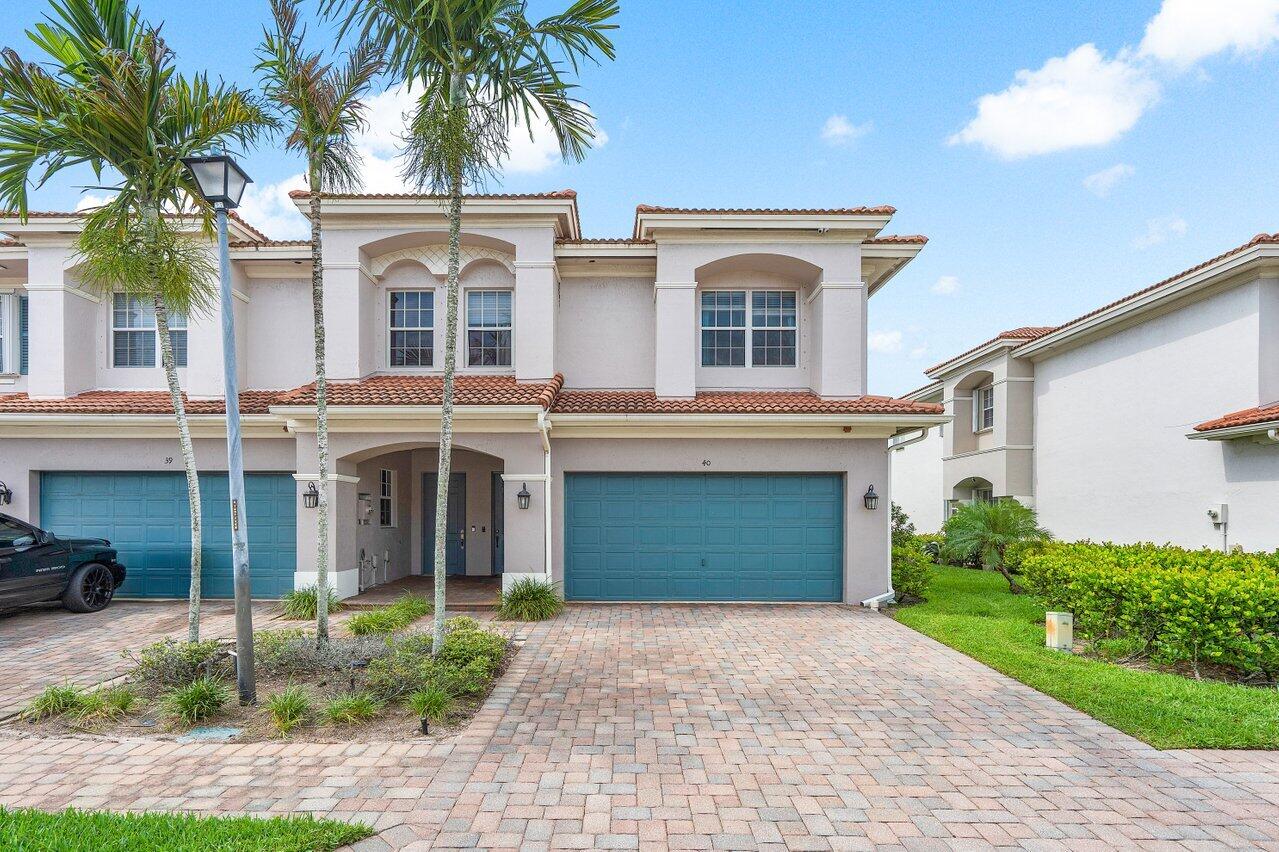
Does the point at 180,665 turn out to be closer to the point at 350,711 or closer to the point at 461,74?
the point at 350,711

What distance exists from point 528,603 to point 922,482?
1880 cm

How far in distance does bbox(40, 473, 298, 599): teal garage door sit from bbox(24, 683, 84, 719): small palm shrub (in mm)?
6063

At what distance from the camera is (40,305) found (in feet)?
40.2

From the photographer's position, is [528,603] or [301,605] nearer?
[301,605]

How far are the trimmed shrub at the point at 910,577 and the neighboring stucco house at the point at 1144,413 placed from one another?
186 inches

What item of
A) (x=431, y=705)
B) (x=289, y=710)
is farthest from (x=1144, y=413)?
(x=289, y=710)

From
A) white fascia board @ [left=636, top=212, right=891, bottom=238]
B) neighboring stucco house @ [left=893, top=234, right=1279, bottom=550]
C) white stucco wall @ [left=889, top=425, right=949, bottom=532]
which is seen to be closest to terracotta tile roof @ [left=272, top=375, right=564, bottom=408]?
white fascia board @ [left=636, top=212, right=891, bottom=238]

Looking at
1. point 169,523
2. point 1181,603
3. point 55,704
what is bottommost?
point 55,704

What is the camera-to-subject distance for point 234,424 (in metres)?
6.15

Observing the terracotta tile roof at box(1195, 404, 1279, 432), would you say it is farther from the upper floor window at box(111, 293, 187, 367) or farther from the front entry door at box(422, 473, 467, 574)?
the upper floor window at box(111, 293, 187, 367)

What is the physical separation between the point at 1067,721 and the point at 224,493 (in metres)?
13.4

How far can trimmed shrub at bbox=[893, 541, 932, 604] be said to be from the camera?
39.7 feet

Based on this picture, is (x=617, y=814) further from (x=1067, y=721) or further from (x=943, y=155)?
(x=943, y=155)

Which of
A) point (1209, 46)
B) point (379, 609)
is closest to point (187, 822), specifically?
point (379, 609)
